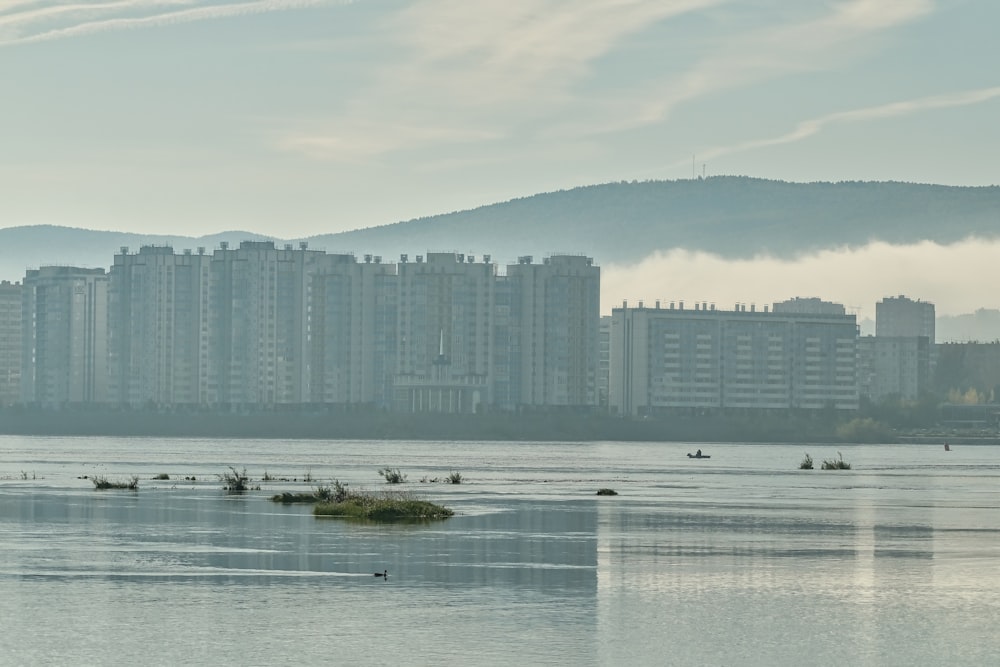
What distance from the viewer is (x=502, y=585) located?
4484cm

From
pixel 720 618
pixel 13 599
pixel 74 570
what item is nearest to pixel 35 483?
pixel 74 570

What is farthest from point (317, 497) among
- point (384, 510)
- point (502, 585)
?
point (502, 585)

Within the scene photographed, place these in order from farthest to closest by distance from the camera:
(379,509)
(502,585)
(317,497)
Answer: (317,497), (379,509), (502,585)

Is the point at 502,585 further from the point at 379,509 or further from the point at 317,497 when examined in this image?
the point at 317,497

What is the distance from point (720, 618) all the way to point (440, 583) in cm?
844

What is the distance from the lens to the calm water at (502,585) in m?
34.6

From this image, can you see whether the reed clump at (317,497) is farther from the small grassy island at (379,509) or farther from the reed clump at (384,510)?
the reed clump at (384,510)

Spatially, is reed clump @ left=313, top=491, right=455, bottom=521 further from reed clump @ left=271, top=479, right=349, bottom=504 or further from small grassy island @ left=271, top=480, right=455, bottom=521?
reed clump @ left=271, top=479, right=349, bottom=504

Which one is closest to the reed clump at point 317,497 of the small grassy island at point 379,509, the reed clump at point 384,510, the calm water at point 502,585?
the small grassy island at point 379,509

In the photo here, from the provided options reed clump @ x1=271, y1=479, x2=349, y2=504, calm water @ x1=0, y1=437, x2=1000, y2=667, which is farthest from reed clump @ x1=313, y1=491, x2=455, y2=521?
reed clump @ x1=271, y1=479, x2=349, y2=504

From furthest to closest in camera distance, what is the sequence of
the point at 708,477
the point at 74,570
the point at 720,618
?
1. the point at 708,477
2. the point at 74,570
3. the point at 720,618

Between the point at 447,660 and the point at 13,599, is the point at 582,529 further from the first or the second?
the point at 447,660

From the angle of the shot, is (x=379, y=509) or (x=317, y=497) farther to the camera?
(x=317, y=497)

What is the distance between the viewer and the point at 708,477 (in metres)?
136
